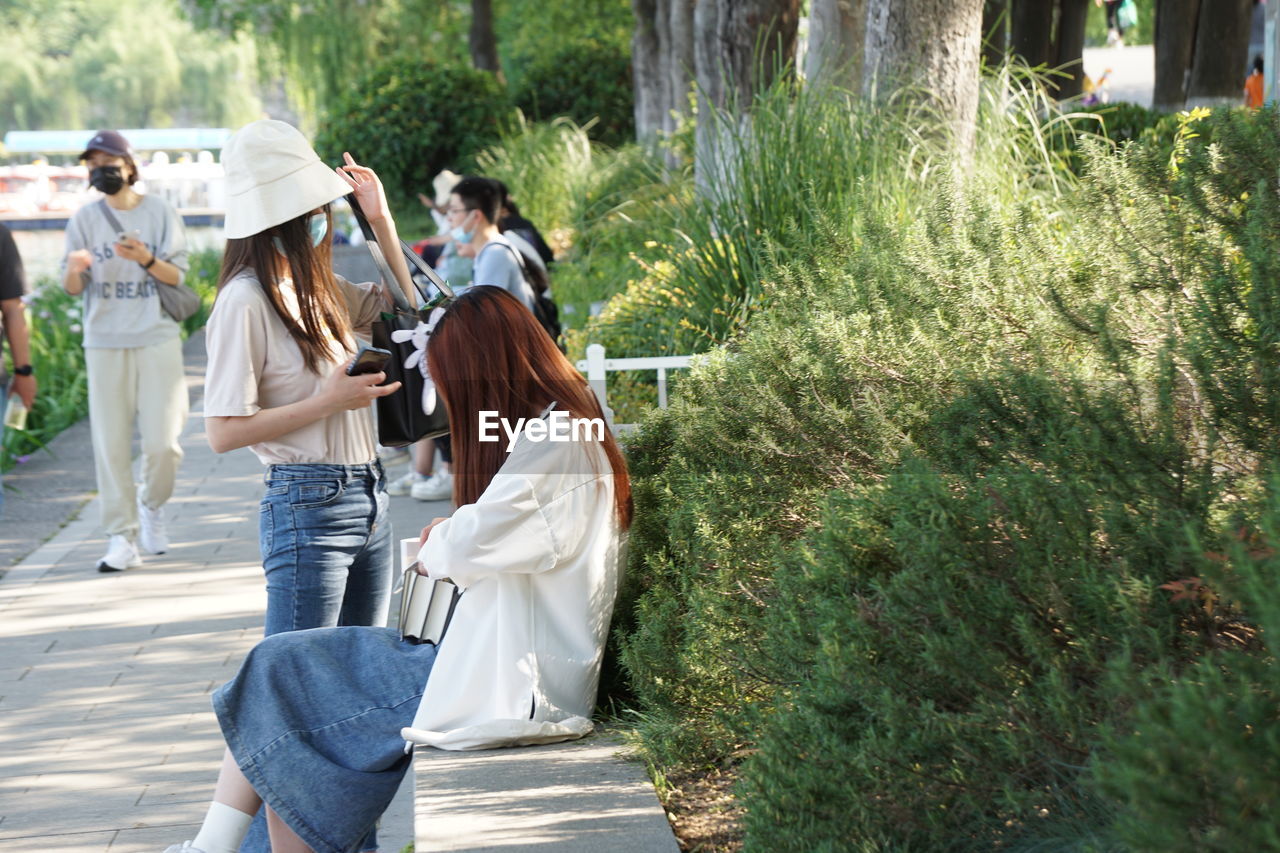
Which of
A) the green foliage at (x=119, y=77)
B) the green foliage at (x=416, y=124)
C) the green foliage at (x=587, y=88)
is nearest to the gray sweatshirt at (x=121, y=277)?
the green foliage at (x=416, y=124)

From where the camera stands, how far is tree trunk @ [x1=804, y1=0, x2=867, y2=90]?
8.29m

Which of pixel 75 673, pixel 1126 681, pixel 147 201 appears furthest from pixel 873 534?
pixel 147 201

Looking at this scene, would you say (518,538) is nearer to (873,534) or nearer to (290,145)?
(873,534)

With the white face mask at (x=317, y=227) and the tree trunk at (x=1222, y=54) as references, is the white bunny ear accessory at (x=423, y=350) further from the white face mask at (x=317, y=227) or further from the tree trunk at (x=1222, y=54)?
the tree trunk at (x=1222, y=54)

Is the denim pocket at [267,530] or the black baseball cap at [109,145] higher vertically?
the black baseball cap at [109,145]

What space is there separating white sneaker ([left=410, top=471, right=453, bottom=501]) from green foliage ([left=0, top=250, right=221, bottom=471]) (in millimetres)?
2082

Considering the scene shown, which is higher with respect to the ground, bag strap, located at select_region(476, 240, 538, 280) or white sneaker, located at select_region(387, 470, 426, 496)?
bag strap, located at select_region(476, 240, 538, 280)

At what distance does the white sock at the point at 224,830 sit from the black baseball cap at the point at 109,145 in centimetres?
410

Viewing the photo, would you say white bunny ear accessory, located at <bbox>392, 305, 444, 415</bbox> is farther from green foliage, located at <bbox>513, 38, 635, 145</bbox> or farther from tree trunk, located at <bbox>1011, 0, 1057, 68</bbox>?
green foliage, located at <bbox>513, 38, 635, 145</bbox>

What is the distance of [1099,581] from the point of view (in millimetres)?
2236

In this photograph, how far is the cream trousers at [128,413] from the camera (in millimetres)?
6652

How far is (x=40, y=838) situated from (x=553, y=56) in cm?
2272

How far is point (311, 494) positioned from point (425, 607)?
16.4 inches

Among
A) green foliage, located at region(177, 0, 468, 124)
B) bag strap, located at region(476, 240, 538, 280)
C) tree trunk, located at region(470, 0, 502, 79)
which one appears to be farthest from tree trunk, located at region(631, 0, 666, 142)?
bag strap, located at region(476, 240, 538, 280)
